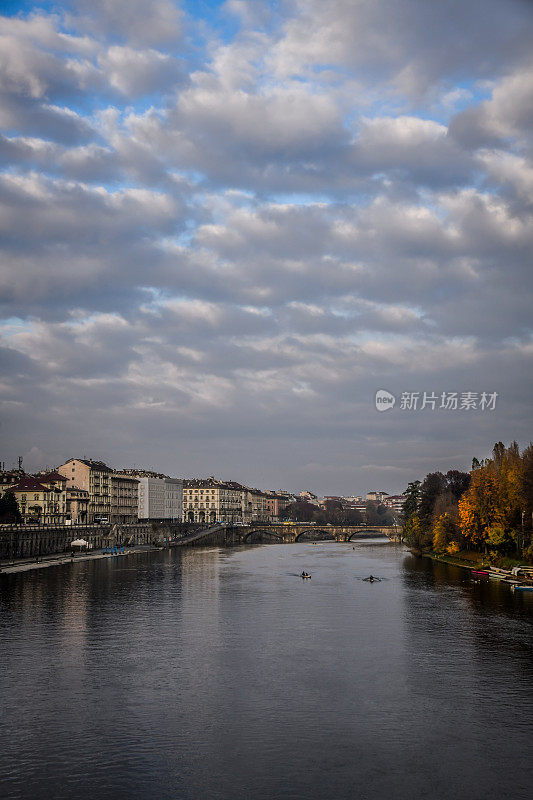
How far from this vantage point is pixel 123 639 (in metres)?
47.4

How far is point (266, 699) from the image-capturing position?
33.4m

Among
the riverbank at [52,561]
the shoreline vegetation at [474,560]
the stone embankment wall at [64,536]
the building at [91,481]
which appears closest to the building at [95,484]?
the building at [91,481]

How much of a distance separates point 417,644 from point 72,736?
2503cm

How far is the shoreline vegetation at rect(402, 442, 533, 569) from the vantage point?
8812cm

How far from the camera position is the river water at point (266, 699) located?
24609 millimetres

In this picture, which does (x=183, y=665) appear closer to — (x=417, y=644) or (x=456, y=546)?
(x=417, y=644)

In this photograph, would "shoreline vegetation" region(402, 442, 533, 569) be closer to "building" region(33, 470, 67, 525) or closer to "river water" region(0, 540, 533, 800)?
"river water" region(0, 540, 533, 800)

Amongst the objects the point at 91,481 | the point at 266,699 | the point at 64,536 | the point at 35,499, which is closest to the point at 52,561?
the point at 64,536

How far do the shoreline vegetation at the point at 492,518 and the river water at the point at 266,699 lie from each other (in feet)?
76.4

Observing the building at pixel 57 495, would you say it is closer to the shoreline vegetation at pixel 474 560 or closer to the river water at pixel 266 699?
the shoreline vegetation at pixel 474 560

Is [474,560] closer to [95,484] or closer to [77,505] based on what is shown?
[77,505]

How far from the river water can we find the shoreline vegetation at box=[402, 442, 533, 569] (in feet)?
76.4

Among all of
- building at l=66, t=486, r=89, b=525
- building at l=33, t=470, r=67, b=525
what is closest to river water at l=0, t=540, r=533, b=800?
building at l=33, t=470, r=67, b=525

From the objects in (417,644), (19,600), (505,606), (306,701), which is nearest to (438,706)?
(306,701)
